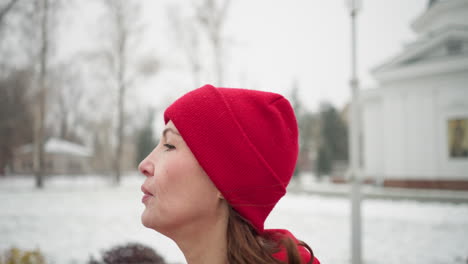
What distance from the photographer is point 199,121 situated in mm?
1078

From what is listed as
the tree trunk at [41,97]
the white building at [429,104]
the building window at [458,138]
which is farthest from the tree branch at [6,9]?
the building window at [458,138]

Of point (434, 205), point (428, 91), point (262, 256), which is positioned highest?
point (428, 91)

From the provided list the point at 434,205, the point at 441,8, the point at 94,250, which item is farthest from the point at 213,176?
the point at 441,8

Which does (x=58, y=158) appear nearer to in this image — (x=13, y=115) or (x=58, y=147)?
(x=58, y=147)

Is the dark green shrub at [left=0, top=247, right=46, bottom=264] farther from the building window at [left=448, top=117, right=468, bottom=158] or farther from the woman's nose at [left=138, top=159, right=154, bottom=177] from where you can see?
the building window at [left=448, top=117, right=468, bottom=158]

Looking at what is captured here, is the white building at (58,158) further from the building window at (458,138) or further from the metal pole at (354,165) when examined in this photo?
the metal pole at (354,165)

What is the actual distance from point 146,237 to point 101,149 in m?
41.7

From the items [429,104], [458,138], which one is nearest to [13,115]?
[429,104]

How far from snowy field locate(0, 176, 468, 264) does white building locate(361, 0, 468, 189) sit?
18.5 ft

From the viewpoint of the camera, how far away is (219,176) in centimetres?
105

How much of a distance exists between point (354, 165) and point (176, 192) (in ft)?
17.1

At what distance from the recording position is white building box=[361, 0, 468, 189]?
16.8m

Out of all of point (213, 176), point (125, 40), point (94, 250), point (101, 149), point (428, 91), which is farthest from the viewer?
point (101, 149)

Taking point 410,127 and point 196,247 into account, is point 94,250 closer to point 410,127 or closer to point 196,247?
point 196,247
